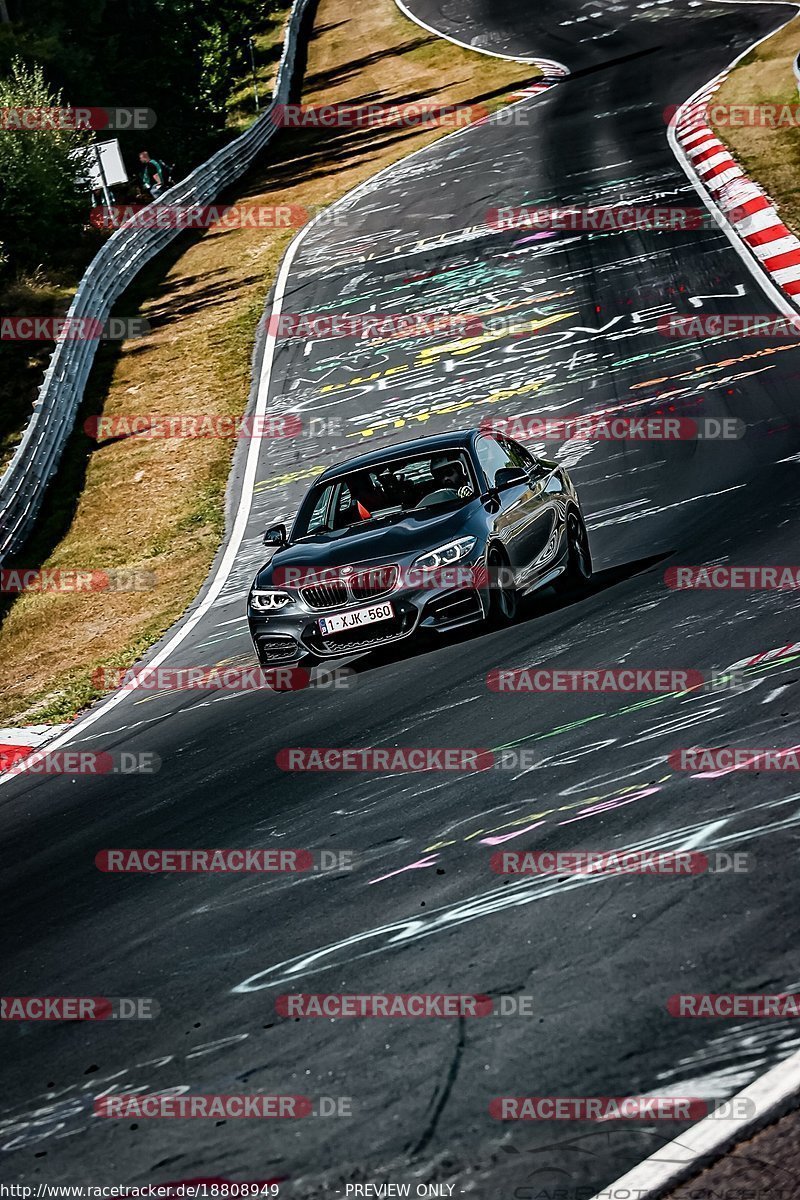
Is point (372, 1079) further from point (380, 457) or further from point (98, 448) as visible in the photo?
point (98, 448)

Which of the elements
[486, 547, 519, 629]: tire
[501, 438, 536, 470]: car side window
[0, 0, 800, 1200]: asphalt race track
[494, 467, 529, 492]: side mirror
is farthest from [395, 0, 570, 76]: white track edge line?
[486, 547, 519, 629]: tire

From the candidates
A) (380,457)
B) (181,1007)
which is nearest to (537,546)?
(380,457)

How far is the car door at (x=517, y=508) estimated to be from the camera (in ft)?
34.7

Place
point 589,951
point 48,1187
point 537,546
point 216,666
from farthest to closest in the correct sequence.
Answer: point 216,666 < point 537,546 < point 589,951 < point 48,1187

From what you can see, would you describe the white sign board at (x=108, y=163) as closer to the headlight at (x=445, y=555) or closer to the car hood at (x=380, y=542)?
the car hood at (x=380, y=542)

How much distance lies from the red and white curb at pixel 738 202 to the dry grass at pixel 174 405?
785 centimetres

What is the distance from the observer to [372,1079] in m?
4.79

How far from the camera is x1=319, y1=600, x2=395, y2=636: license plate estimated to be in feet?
32.2

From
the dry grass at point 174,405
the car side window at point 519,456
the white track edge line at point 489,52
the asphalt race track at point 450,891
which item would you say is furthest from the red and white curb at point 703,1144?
the white track edge line at point 489,52

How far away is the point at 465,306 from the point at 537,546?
1363cm

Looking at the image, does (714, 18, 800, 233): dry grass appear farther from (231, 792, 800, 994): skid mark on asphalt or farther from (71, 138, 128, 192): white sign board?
(231, 792, 800, 994): skid mark on asphalt

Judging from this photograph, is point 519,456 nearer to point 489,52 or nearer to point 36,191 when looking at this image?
point 36,191

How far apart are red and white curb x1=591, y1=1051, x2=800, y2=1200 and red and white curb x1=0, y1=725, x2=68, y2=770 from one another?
7.98 metres

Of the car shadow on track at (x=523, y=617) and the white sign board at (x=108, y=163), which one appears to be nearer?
the car shadow on track at (x=523, y=617)
